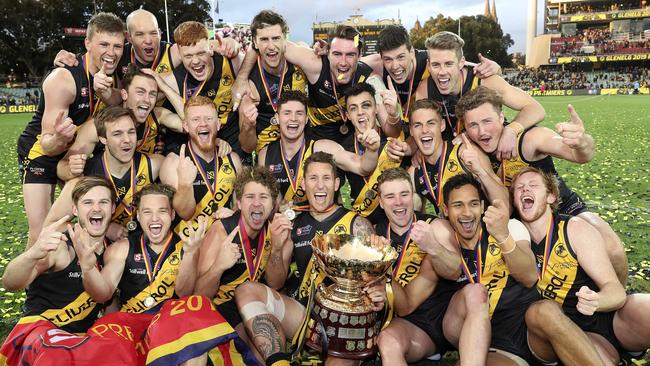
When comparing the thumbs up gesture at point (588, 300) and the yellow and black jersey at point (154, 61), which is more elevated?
the yellow and black jersey at point (154, 61)

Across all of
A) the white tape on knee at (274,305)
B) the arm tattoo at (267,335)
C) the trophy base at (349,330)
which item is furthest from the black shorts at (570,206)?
the arm tattoo at (267,335)

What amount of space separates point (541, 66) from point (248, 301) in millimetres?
72598

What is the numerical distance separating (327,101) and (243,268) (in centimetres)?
241

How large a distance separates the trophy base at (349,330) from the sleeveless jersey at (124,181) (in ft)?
7.20

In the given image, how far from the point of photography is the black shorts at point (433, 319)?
369 cm

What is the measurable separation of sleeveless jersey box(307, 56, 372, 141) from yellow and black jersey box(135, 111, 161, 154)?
1717 millimetres

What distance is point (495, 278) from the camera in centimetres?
362

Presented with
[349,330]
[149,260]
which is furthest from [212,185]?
[349,330]

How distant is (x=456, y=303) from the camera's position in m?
3.56

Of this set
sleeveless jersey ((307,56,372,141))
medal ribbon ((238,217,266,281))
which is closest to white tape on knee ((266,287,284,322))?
medal ribbon ((238,217,266,281))

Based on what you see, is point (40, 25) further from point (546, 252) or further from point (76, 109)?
point (546, 252)

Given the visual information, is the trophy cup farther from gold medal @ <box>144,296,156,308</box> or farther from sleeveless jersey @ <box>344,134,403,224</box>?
sleeveless jersey @ <box>344,134,403,224</box>

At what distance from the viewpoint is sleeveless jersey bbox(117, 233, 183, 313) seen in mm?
3832

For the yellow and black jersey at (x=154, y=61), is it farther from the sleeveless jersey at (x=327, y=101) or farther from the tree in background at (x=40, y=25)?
the tree in background at (x=40, y=25)
